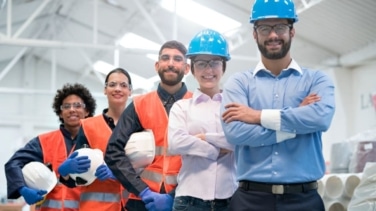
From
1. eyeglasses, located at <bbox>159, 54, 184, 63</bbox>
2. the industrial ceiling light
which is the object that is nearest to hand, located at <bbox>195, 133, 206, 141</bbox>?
eyeglasses, located at <bbox>159, 54, 184, 63</bbox>

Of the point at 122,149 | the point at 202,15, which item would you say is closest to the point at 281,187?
the point at 122,149

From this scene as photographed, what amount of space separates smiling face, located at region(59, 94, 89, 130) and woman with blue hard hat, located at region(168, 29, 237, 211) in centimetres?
138

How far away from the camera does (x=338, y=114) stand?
10.8 metres

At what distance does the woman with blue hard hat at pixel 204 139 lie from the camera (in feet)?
9.43

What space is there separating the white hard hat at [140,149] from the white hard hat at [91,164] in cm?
41

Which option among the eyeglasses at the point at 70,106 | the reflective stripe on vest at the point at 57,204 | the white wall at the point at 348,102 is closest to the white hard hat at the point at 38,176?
the reflective stripe on vest at the point at 57,204

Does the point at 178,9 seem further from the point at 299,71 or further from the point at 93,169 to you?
the point at 299,71

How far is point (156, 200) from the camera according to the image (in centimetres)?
302

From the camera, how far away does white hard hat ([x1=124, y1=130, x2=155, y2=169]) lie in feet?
10.4

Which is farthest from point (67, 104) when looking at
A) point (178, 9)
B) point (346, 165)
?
point (178, 9)

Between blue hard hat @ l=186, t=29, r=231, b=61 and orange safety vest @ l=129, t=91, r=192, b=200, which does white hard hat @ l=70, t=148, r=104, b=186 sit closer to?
orange safety vest @ l=129, t=91, r=192, b=200

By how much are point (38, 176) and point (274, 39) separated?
2003mm

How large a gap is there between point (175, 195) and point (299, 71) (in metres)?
0.91

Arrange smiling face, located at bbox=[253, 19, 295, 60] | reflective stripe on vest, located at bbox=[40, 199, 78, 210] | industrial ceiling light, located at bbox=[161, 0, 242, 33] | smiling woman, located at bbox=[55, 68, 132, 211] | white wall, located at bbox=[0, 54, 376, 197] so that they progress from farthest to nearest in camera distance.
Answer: white wall, located at bbox=[0, 54, 376, 197] < industrial ceiling light, located at bbox=[161, 0, 242, 33] < reflective stripe on vest, located at bbox=[40, 199, 78, 210] < smiling woman, located at bbox=[55, 68, 132, 211] < smiling face, located at bbox=[253, 19, 295, 60]
